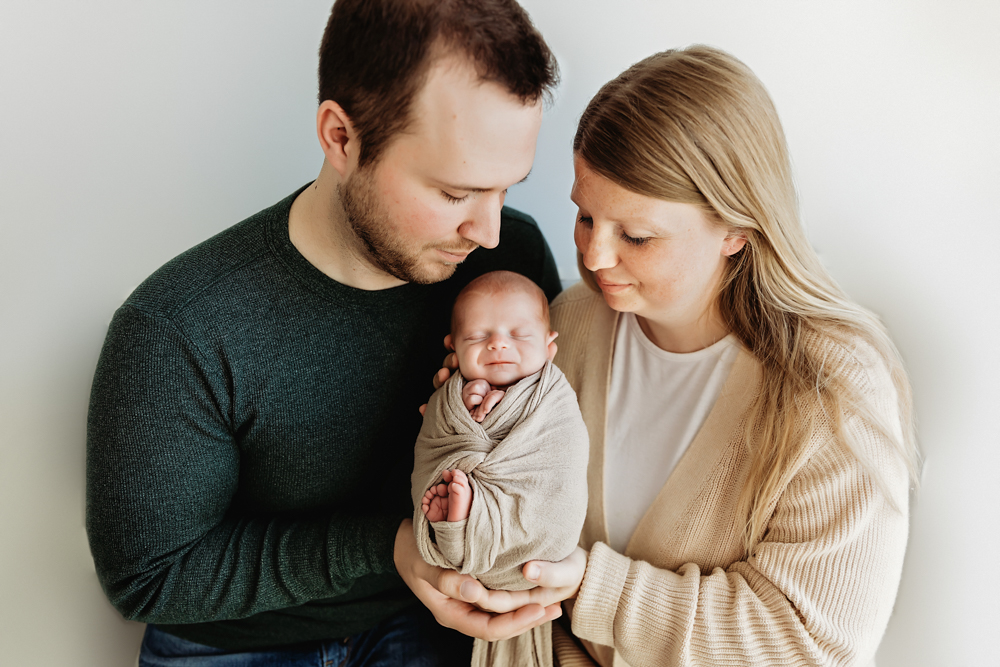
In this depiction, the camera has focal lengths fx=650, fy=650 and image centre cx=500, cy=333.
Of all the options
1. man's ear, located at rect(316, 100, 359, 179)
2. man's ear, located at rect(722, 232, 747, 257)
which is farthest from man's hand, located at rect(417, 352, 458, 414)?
man's ear, located at rect(722, 232, 747, 257)

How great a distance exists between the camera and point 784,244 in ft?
4.71

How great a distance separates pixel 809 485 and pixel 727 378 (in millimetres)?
292

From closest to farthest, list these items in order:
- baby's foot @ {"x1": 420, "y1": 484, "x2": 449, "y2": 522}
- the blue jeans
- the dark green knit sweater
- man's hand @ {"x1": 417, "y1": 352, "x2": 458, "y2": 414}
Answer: baby's foot @ {"x1": 420, "y1": 484, "x2": 449, "y2": 522} → the dark green knit sweater → man's hand @ {"x1": 417, "y1": 352, "x2": 458, "y2": 414} → the blue jeans

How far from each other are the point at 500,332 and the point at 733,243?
56 cm

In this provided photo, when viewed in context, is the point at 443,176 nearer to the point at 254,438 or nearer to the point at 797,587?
the point at 254,438

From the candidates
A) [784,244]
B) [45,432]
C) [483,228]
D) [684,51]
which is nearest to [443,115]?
[483,228]

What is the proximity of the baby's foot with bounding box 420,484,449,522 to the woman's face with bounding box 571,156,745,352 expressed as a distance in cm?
58

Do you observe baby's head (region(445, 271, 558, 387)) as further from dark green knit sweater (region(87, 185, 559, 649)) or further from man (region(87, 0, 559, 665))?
dark green knit sweater (region(87, 185, 559, 649))

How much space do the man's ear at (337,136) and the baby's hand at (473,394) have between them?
0.53 metres

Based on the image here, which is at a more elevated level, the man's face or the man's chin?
the man's face

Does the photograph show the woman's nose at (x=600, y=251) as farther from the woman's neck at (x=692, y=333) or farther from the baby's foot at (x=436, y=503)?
the baby's foot at (x=436, y=503)

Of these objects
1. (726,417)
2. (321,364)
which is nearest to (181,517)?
(321,364)

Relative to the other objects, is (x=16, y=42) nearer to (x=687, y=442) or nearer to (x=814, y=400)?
(x=687, y=442)

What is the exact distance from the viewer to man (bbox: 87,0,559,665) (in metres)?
1.25
